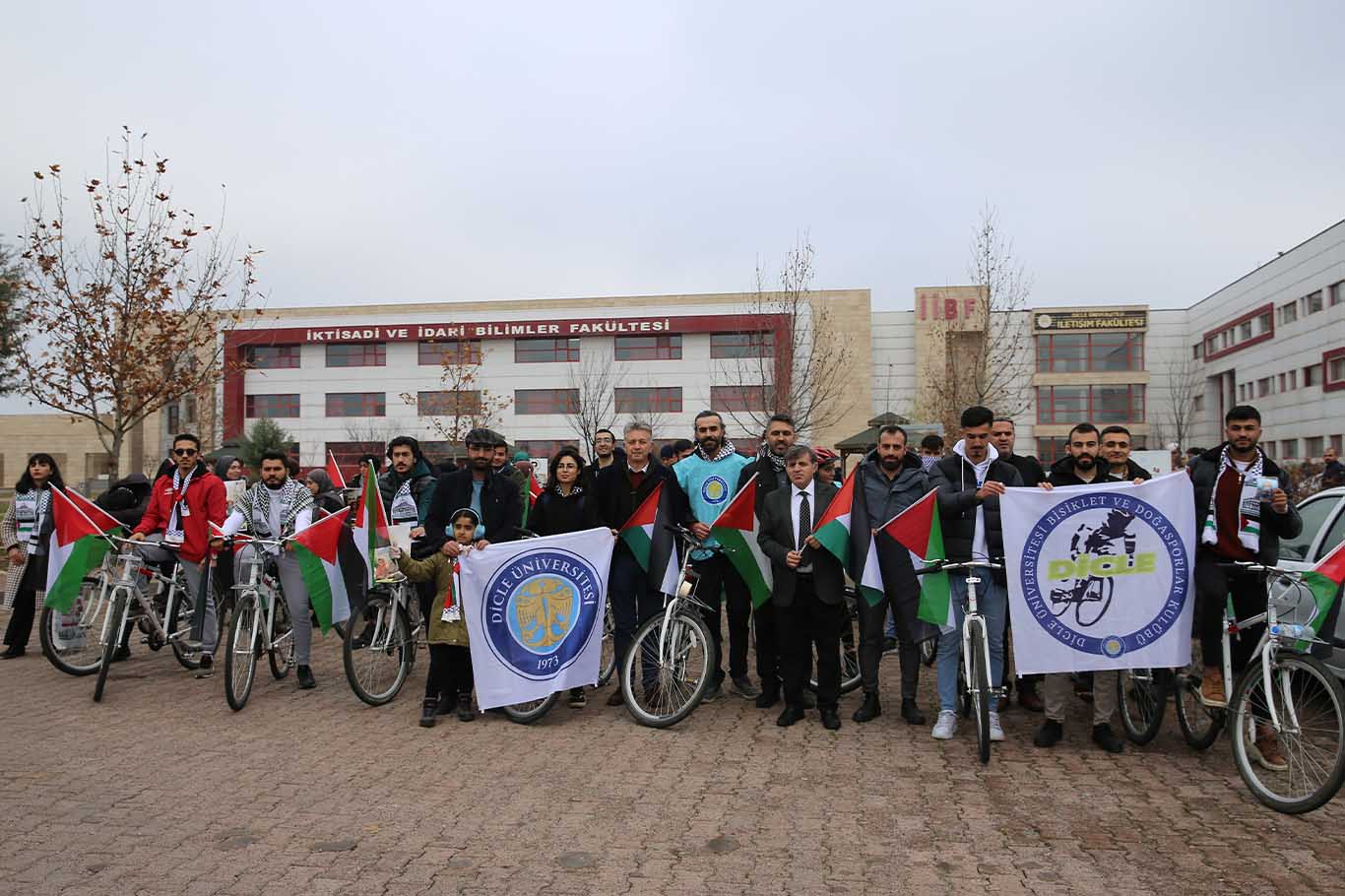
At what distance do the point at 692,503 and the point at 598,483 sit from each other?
0.78 m

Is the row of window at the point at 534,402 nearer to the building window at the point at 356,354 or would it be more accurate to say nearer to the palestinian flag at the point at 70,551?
the building window at the point at 356,354

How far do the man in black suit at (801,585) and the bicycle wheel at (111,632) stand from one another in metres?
5.24

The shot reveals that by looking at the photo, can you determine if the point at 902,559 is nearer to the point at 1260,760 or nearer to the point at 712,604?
the point at 712,604

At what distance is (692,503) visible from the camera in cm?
820

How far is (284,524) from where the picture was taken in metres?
8.78

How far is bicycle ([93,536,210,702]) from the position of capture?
27.3ft

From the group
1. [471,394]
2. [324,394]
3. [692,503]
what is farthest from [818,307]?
[692,503]

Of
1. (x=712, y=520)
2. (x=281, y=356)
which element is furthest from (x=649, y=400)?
(x=712, y=520)

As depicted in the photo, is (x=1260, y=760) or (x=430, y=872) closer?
(x=430, y=872)

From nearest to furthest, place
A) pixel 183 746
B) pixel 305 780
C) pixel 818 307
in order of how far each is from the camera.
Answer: pixel 305 780 < pixel 183 746 < pixel 818 307

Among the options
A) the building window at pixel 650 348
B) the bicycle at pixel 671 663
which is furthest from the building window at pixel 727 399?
the bicycle at pixel 671 663

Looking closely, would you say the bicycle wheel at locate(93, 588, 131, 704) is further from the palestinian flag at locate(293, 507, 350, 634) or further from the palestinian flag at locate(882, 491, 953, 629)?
the palestinian flag at locate(882, 491, 953, 629)

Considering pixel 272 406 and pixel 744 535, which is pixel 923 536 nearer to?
pixel 744 535

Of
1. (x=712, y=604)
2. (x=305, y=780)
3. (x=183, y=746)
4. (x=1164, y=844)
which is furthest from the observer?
(x=712, y=604)
